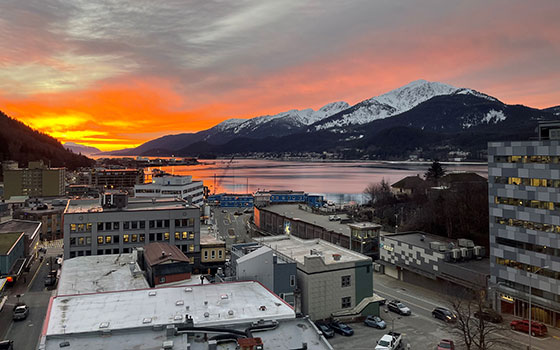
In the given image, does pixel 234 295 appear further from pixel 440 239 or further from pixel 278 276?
pixel 440 239

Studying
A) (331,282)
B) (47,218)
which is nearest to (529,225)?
(331,282)

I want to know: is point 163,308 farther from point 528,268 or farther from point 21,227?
point 21,227

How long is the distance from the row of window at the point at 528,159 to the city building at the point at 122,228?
28450 millimetres

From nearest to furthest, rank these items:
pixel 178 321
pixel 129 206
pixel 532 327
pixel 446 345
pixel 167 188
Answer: pixel 178 321, pixel 446 345, pixel 532 327, pixel 129 206, pixel 167 188

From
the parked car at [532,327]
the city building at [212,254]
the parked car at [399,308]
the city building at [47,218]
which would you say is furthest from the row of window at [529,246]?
the city building at [47,218]

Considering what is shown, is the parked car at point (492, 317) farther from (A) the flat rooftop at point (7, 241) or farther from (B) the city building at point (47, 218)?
(B) the city building at point (47, 218)

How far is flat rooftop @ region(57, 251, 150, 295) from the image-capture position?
24422 millimetres

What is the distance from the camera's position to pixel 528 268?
2644 cm

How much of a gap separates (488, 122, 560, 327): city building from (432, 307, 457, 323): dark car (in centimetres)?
431

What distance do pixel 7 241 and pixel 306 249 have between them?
33.9 m

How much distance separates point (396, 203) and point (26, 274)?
67007mm

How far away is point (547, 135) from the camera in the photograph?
28.4 meters

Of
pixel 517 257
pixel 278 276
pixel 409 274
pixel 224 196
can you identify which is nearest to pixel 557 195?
pixel 517 257

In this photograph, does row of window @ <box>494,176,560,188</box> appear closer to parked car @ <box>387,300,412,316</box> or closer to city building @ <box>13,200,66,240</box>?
parked car @ <box>387,300,412,316</box>
